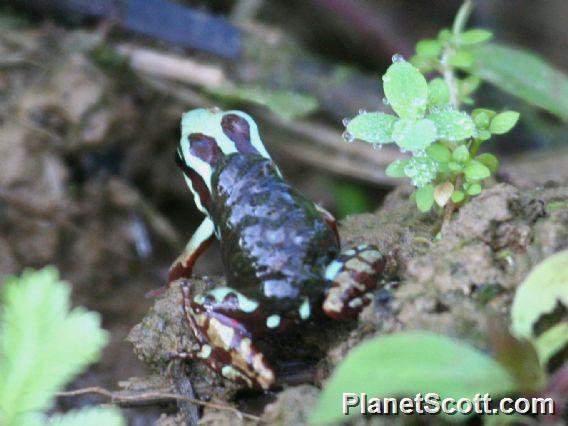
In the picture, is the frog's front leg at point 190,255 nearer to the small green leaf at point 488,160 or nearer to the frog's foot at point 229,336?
the frog's foot at point 229,336

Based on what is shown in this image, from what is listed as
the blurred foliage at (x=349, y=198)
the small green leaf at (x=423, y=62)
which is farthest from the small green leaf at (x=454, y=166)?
the blurred foliage at (x=349, y=198)

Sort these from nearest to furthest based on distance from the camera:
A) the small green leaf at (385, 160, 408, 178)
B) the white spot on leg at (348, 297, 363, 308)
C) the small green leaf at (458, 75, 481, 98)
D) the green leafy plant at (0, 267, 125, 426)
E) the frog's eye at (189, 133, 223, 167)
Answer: the green leafy plant at (0, 267, 125, 426) < the white spot on leg at (348, 297, 363, 308) < the small green leaf at (385, 160, 408, 178) < the frog's eye at (189, 133, 223, 167) < the small green leaf at (458, 75, 481, 98)

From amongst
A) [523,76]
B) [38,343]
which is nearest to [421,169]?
[38,343]

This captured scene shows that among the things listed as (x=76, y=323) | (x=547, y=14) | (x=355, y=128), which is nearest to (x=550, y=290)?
(x=355, y=128)

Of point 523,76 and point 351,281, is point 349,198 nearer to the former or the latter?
point 523,76

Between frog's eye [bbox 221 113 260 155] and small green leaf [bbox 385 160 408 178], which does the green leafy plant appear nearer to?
small green leaf [bbox 385 160 408 178]

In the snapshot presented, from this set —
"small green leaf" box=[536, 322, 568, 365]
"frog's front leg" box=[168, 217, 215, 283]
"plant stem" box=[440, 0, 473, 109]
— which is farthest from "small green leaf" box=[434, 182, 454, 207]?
"frog's front leg" box=[168, 217, 215, 283]

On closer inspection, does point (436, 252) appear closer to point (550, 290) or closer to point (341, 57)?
point (550, 290)
